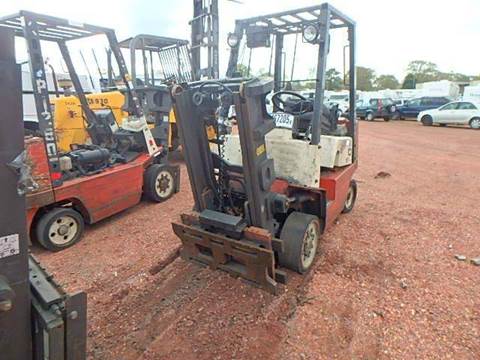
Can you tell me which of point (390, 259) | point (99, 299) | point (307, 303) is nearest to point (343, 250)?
point (390, 259)

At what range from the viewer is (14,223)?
1.63 meters

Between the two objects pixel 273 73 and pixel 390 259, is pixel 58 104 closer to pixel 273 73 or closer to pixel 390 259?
pixel 273 73

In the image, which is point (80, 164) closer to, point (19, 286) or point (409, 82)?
point (19, 286)

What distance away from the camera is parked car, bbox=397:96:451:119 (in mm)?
23656

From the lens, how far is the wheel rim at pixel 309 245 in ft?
12.2

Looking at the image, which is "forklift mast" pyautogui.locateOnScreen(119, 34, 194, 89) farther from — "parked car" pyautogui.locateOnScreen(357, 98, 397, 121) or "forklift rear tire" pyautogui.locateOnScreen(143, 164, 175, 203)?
"parked car" pyautogui.locateOnScreen(357, 98, 397, 121)

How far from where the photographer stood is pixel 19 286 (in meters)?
1.74

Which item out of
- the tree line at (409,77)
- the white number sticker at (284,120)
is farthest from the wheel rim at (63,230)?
the tree line at (409,77)

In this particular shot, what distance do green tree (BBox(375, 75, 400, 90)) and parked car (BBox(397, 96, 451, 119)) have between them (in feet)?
131

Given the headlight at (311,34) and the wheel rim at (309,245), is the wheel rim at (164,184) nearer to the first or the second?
the wheel rim at (309,245)

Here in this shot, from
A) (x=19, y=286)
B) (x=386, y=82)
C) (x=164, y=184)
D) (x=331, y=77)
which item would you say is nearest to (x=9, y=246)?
(x=19, y=286)

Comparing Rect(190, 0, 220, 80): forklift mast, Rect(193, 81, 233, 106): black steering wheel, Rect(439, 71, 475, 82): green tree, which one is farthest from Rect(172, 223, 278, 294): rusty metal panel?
Rect(439, 71, 475, 82): green tree

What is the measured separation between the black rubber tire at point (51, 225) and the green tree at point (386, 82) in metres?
64.7

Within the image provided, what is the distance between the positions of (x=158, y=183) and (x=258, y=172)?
3417 millimetres
